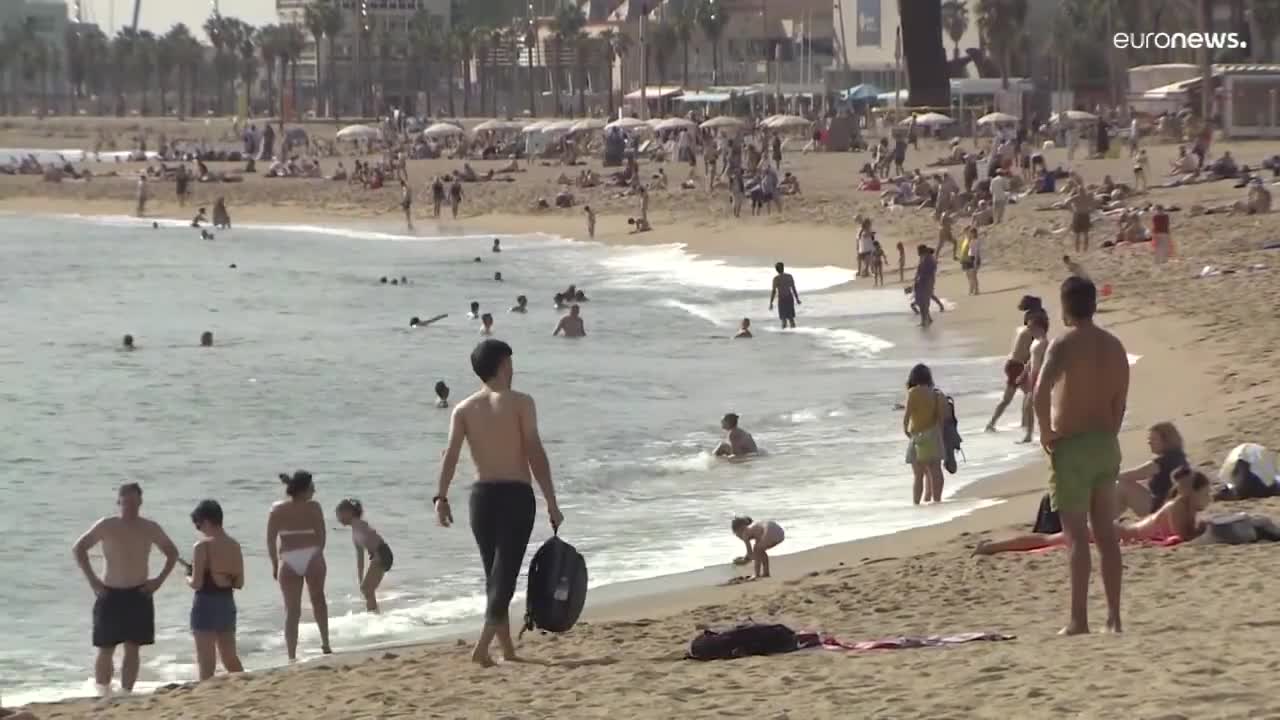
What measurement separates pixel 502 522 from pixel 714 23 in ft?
357

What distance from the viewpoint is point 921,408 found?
1359 cm

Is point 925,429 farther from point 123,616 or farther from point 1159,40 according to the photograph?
point 1159,40

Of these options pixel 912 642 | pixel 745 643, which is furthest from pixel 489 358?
pixel 912 642

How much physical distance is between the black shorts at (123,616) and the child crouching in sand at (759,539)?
3.71 meters

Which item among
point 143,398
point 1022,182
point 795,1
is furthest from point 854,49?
point 143,398

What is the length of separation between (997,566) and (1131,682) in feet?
11.8

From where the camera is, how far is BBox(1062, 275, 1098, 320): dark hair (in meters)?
7.24

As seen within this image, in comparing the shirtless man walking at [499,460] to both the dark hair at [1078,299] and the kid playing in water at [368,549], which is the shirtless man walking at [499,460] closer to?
the dark hair at [1078,299]

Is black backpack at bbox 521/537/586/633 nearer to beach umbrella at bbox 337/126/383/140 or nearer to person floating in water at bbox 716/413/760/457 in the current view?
person floating in water at bbox 716/413/760/457

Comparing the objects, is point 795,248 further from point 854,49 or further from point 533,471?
point 854,49

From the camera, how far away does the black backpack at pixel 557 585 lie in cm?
801

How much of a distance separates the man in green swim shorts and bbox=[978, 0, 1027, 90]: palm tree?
8095cm

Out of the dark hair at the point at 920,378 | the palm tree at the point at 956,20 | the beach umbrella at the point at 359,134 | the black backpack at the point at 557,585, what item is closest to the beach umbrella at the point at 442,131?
the beach umbrella at the point at 359,134

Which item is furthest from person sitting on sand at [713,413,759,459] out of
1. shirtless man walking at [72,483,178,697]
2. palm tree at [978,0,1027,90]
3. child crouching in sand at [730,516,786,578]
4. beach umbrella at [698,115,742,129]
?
palm tree at [978,0,1027,90]
